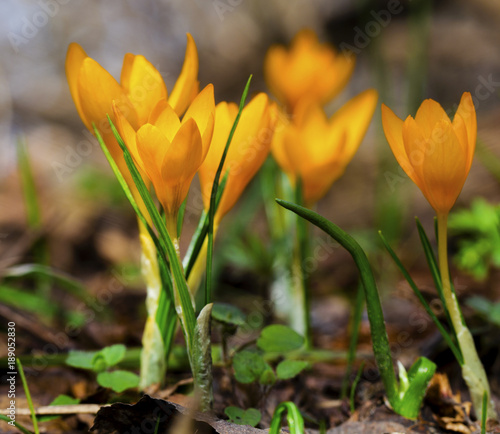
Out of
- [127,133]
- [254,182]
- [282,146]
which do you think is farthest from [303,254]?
[254,182]

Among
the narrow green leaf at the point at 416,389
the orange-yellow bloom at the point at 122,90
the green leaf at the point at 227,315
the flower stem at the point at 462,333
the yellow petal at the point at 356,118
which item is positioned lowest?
the narrow green leaf at the point at 416,389

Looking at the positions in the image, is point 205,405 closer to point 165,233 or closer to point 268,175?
point 165,233

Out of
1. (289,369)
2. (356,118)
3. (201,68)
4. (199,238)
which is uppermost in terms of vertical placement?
(201,68)

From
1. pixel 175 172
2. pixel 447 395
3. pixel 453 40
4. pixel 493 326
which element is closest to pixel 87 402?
pixel 175 172

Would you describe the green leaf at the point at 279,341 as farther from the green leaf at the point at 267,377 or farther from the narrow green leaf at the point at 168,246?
the narrow green leaf at the point at 168,246

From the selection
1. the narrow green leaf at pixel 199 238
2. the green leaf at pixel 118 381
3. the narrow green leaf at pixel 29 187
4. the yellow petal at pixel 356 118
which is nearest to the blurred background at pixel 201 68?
the narrow green leaf at pixel 29 187

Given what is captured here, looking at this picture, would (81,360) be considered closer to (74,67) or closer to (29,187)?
(74,67)
